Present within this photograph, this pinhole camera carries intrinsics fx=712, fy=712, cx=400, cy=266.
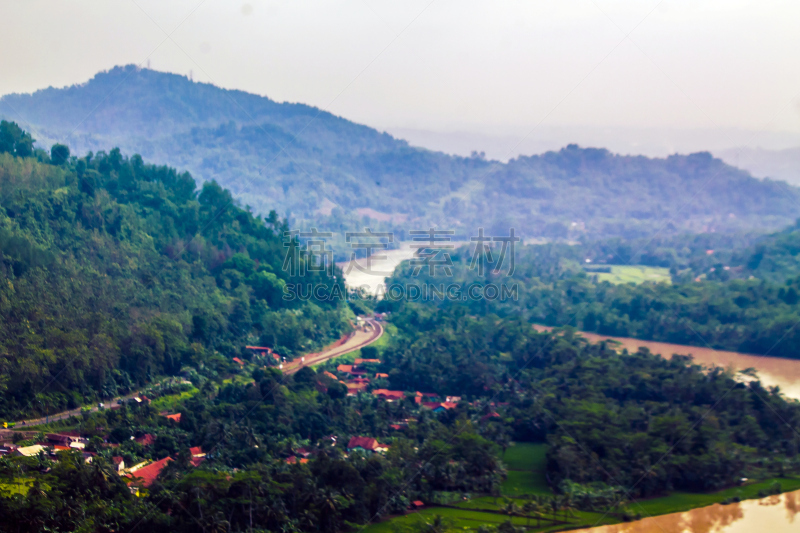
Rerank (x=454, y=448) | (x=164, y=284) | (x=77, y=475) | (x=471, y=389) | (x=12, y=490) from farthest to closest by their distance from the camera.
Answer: (x=164, y=284) → (x=471, y=389) → (x=454, y=448) → (x=77, y=475) → (x=12, y=490)

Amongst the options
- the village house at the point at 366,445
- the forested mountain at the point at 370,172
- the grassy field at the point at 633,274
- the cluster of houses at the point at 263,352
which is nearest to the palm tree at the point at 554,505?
the village house at the point at 366,445

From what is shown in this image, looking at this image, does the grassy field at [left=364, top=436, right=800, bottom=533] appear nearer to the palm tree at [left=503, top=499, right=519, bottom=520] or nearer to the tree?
the palm tree at [left=503, top=499, right=519, bottom=520]

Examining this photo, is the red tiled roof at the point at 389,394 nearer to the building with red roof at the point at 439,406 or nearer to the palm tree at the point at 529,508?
the building with red roof at the point at 439,406

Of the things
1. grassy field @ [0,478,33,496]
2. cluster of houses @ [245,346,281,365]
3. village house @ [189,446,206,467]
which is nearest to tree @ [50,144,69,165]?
cluster of houses @ [245,346,281,365]

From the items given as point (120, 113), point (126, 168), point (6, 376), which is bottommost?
point (6, 376)

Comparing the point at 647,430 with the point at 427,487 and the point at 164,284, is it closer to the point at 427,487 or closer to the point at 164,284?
the point at 427,487

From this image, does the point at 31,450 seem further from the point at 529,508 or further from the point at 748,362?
the point at 748,362

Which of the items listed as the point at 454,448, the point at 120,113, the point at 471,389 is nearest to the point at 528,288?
the point at 471,389
